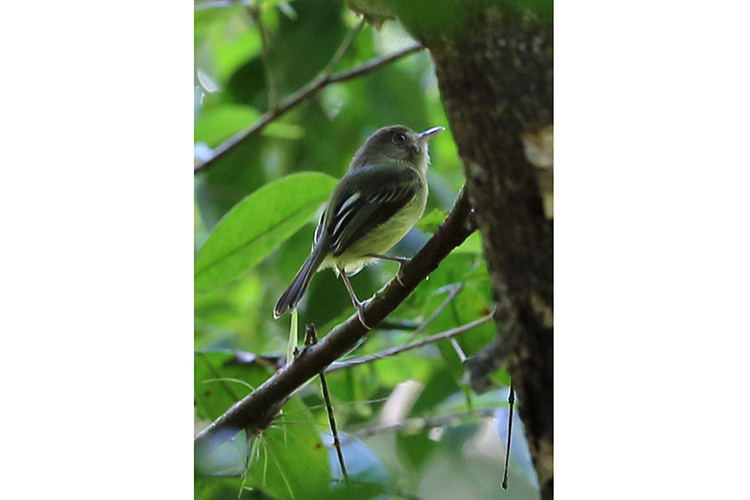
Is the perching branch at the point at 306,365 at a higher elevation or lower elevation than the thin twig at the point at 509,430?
higher

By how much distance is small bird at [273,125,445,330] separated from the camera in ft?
4.69

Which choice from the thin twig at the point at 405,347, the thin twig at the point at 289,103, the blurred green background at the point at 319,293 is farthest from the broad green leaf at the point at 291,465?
the thin twig at the point at 289,103

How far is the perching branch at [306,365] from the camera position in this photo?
4.63ft

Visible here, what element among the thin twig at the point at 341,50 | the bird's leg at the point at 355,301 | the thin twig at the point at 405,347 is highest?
the thin twig at the point at 341,50

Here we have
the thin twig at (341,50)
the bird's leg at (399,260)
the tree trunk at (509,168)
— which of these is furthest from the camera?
the thin twig at (341,50)

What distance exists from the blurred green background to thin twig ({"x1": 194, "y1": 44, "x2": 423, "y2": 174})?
0.01 meters

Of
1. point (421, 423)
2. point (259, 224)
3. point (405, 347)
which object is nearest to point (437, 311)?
point (405, 347)

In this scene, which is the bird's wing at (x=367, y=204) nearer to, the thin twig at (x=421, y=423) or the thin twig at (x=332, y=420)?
the thin twig at (x=332, y=420)

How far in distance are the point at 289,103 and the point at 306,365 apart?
46cm

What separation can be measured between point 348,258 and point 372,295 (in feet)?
0.24

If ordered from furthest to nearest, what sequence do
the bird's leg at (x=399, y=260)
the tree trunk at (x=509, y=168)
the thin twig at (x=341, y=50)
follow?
the thin twig at (x=341, y=50) < the bird's leg at (x=399, y=260) < the tree trunk at (x=509, y=168)

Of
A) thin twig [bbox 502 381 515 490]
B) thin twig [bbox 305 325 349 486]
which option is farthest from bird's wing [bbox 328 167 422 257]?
thin twig [bbox 502 381 515 490]

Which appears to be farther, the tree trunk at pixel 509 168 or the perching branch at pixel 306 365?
the perching branch at pixel 306 365

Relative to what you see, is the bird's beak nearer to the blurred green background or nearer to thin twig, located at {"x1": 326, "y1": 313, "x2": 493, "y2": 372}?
the blurred green background
